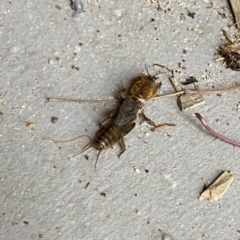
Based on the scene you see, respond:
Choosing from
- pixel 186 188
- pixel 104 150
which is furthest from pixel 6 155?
→ pixel 186 188

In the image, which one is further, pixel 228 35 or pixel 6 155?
pixel 228 35

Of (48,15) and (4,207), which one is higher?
(48,15)

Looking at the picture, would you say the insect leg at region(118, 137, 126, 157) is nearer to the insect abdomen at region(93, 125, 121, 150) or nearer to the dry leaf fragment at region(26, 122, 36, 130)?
the insect abdomen at region(93, 125, 121, 150)

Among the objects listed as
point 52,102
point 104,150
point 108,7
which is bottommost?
point 104,150

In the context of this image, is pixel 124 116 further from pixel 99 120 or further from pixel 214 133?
pixel 214 133

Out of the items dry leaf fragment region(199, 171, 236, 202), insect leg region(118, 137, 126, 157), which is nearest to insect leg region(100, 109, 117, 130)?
insect leg region(118, 137, 126, 157)

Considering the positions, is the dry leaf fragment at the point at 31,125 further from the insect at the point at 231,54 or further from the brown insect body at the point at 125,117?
the insect at the point at 231,54

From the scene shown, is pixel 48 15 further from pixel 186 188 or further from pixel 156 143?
pixel 186 188
